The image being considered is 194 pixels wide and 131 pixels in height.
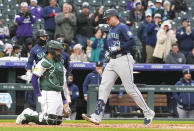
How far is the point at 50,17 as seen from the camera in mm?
17203

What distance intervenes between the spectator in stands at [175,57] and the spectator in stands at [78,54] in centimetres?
224

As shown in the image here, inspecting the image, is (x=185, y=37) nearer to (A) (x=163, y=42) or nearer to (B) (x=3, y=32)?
(A) (x=163, y=42)

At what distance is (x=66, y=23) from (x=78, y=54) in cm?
139

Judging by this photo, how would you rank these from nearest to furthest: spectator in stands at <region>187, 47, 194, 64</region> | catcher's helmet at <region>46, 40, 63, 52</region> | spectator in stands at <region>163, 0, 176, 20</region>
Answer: catcher's helmet at <region>46, 40, 63, 52</region> < spectator in stands at <region>187, 47, 194, 64</region> < spectator in stands at <region>163, 0, 176, 20</region>

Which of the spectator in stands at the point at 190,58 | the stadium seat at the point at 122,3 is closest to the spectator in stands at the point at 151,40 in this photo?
the spectator in stands at the point at 190,58

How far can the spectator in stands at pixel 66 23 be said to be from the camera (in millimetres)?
16703

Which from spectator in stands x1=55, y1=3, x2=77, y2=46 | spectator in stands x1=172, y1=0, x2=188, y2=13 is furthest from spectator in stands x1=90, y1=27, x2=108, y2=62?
spectator in stands x1=172, y1=0, x2=188, y2=13

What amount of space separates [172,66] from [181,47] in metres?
1.37

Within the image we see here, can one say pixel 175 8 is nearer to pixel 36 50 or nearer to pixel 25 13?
pixel 25 13

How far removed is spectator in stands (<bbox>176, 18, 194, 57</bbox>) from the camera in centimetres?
1697

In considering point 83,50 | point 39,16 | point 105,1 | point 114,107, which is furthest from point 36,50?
point 105,1

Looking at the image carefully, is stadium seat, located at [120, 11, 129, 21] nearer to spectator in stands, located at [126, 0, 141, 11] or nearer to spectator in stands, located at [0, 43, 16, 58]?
spectator in stands, located at [126, 0, 141, 11]

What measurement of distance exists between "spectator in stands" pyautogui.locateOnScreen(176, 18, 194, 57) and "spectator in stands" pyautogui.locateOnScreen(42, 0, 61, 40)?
11.2ft

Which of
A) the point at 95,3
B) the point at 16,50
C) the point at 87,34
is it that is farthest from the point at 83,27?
the point at 95,3
